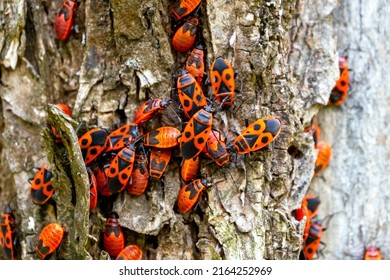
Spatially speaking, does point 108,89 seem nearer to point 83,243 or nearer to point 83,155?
point 83,155

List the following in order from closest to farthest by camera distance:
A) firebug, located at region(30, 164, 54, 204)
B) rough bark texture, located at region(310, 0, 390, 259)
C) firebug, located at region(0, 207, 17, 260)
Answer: firebug, located at region(30, 164, 54, 204) < firebug, located at region(0, 207, 17, 260) < rough bark texture, located at region(310, 0, 390, 259)

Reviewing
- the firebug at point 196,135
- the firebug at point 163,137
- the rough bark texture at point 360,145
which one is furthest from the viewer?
the rough bark texture at point 360,145

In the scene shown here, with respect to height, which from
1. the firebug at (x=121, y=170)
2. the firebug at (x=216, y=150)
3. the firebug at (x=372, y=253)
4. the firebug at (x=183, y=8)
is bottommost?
the firebug at (x=372, y=253)

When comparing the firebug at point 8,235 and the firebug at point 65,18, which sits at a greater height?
the firebug at point 65,18

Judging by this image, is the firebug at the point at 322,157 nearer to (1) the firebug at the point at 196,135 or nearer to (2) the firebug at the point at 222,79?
(2) the firebug at the point at 222,79

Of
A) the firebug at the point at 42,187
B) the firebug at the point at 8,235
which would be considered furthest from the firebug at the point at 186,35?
the firebug at the point at 8,235

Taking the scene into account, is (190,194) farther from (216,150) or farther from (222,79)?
(222,79)

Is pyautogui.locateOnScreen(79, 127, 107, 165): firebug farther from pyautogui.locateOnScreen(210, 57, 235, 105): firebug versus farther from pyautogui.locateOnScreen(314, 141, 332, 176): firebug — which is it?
pyautogui.locateOnScreen(314, 141, 332, 176): firebug

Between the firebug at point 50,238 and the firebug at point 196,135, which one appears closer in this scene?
the firebug at point 196,135

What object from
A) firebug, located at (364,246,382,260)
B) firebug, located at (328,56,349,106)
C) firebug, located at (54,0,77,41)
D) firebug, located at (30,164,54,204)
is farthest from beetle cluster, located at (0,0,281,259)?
firebug, located at (364,246,382,260)

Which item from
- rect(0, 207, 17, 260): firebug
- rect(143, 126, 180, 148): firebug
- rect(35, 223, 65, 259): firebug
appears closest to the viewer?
rect(143, 126, 180, 148): firebug

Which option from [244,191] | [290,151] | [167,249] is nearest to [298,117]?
[290,151]
